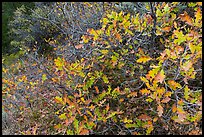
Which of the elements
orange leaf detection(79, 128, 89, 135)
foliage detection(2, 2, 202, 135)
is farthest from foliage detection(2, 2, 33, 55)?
orange leaf detection(79, 128, 89, 135)

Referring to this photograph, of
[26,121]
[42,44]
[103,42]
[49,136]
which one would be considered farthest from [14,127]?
[42,44]

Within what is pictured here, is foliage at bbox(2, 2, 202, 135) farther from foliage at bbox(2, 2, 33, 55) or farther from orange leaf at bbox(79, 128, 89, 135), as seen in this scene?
foliage at bbox(2, 2, 33, 55)

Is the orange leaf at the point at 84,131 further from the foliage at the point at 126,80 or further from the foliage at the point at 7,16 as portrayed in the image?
the foliage at the point at 7,16

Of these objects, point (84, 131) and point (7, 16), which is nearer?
point (84, 131)

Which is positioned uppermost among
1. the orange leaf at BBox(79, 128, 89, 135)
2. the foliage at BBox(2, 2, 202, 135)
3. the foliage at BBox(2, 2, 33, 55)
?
the foliage at BBox(2, 2, 33, 55)

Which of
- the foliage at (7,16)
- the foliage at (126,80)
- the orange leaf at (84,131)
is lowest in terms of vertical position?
the orange leaf at (84,131)

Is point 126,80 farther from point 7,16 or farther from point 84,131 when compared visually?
point 7,16

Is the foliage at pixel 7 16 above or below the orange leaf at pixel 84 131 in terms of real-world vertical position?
above

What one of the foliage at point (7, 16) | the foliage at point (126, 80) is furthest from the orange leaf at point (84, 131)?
the foliage at point (7, 16)

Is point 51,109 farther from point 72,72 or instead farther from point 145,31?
point 145,31

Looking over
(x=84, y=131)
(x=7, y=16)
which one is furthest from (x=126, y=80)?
(x=7, y=16)

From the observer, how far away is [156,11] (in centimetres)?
238

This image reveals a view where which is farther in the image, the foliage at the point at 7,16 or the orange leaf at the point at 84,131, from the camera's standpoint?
the foliage at the point at 7,16

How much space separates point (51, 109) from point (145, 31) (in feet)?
6.03
